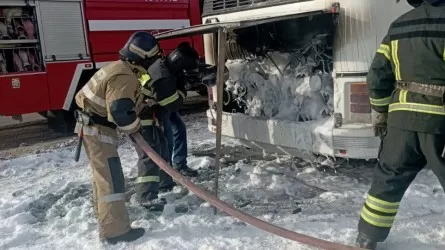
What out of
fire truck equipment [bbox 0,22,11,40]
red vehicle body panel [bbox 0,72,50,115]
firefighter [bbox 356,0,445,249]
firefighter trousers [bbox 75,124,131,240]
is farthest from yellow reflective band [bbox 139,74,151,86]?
fire truck equipment [bbox 0,22,11,40]

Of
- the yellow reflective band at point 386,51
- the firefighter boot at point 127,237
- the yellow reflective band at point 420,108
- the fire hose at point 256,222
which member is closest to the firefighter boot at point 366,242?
the fire hose at point 256,222

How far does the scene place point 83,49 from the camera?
851 centimetres

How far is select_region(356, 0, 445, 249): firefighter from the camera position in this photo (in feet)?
9.09

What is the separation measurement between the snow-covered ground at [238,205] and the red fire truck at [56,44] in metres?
2.38

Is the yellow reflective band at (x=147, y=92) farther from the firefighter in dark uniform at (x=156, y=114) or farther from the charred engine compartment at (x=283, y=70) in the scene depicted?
the charred engine compartment at (x=283, y=70)

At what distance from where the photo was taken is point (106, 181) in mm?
3721

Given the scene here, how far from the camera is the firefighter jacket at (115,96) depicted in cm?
352

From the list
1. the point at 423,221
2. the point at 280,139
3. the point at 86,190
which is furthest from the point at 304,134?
the point at 86,190

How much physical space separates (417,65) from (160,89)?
8.02ft

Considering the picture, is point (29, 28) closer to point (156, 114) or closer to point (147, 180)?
point (156, 114)

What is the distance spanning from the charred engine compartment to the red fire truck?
390cm

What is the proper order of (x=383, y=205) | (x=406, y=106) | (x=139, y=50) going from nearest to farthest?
1. (x=406, y=106)
2. (x=383, y=205)
3. (x=139, y=50)

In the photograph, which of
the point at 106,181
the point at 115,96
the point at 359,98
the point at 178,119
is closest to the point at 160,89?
the point at 178,119

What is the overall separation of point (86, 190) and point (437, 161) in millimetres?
3426
